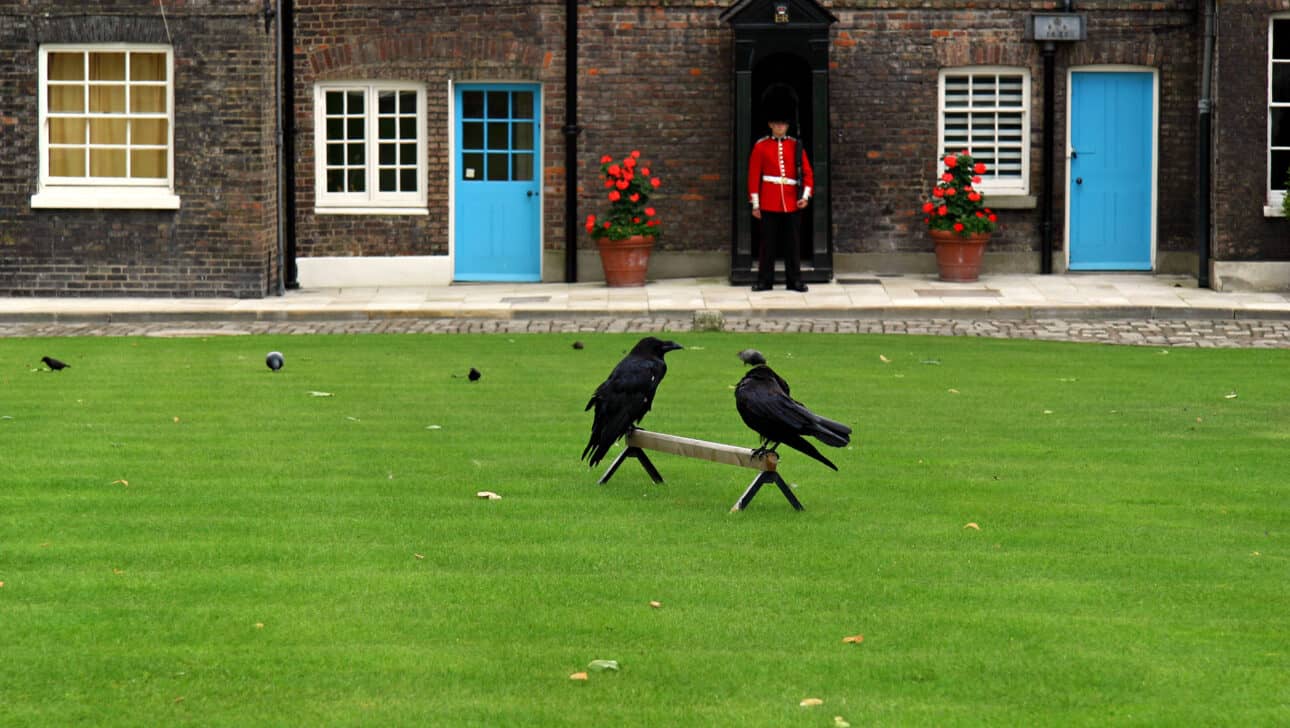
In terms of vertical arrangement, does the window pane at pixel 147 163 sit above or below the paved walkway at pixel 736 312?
above

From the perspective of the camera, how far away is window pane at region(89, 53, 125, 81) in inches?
902

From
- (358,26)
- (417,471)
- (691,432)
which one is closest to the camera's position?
(417,471)

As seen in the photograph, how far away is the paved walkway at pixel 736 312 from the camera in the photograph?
65.3ft

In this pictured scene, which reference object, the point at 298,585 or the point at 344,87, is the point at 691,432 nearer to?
the point at 298,585

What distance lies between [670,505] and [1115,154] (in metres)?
15.9

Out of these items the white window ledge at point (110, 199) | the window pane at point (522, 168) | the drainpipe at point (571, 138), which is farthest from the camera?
the window pane at point (522, 168)

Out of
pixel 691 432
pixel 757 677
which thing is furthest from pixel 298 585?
pixel 691 432

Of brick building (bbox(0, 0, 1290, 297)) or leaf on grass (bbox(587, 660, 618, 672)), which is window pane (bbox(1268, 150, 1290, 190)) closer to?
brick building (bbox(0, 0, 1290, 297))

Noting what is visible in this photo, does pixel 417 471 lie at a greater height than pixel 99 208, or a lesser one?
lesser

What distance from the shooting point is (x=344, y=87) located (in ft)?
79.9

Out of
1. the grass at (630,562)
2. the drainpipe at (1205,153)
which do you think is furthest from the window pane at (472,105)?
the grass at (630,562)

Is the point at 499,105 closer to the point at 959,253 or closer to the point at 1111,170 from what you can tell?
the point at 959,253

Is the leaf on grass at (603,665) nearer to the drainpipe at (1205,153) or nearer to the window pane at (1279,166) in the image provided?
the drainpipe at (1205,153)

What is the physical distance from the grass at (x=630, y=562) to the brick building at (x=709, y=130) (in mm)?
9242
